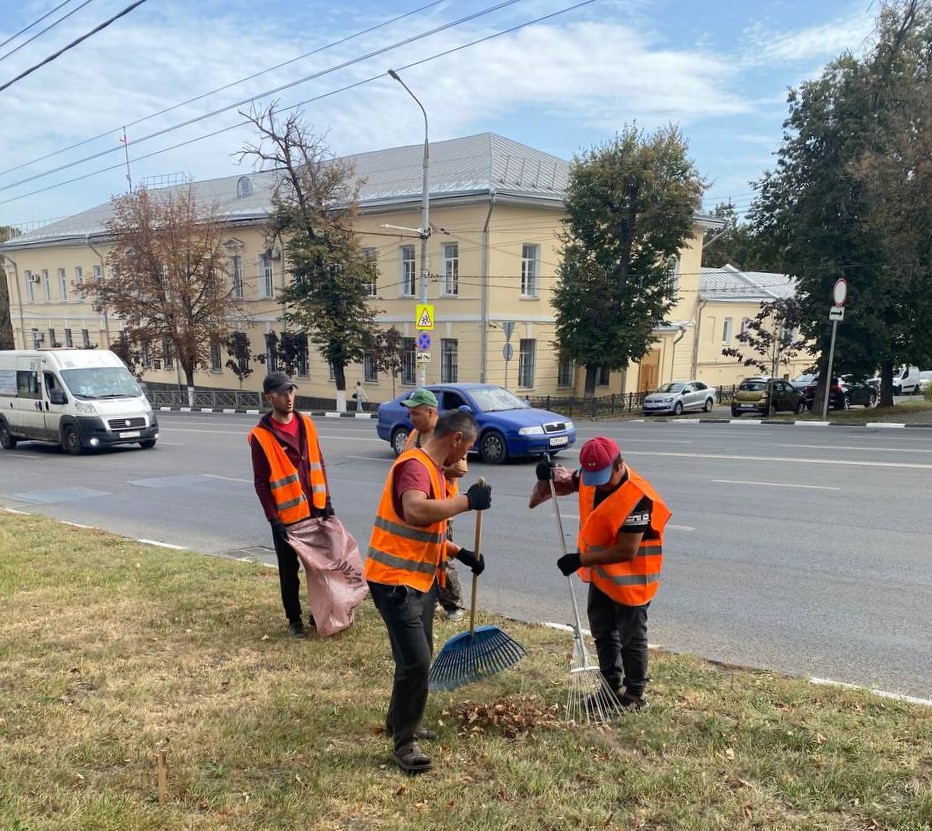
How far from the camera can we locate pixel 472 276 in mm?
29750

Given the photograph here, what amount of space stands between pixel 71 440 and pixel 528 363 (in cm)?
1951

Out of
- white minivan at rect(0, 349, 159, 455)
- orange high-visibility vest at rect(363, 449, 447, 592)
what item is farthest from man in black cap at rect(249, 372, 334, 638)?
white minivan at rect(0, 349, 159, 455)

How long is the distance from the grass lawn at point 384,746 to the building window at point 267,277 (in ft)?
114

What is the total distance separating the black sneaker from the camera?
12.1ft

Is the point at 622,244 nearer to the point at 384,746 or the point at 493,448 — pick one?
the point at 493,448

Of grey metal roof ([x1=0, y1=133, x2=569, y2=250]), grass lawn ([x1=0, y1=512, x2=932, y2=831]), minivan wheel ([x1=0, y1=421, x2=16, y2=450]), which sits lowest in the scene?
minivan wheel ([x1=0, y1=421, x2=16, y2=450])

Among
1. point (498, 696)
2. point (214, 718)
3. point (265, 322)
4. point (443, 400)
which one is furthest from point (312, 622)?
point (265, 322)

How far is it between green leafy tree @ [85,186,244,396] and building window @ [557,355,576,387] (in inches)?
702

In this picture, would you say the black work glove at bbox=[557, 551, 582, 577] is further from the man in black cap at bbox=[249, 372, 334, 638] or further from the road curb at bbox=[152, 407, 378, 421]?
the road curb at bbox=[152, 407, 378, 421]

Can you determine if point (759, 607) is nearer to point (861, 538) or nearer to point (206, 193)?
point (861, 538)

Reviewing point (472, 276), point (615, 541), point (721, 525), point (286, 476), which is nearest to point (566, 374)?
point (472, 276)

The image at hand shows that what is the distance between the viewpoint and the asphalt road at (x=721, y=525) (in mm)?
4824

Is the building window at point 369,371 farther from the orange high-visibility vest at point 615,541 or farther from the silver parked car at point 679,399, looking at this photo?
the orange high-visibility vest at point 615,541

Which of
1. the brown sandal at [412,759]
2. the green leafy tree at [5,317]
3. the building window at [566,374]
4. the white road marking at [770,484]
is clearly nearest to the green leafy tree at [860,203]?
the building window at [566,374]
